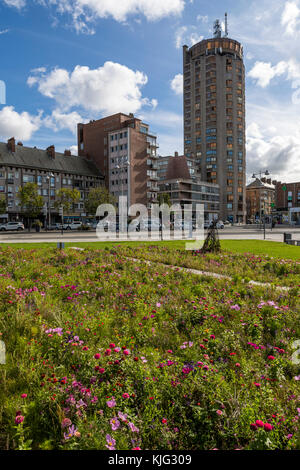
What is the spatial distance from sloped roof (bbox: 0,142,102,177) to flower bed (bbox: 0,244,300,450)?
7283 centimetres

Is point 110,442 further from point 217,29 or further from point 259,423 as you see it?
point 217,29

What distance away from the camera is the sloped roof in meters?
70.2

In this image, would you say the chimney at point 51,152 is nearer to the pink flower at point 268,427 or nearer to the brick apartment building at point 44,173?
the brick apartment building at point 44,173

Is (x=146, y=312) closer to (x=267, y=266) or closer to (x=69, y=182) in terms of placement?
(x=267, y=266)

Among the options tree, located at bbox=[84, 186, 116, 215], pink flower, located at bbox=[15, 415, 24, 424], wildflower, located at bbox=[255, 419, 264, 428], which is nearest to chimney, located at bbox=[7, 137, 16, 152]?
tree, located at bbox=[84, 186, 116, 215]

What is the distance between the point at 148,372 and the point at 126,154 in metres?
79.7

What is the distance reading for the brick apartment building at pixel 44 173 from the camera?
225 feet

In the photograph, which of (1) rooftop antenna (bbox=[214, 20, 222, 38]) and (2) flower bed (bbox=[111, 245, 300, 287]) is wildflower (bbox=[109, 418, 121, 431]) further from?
(1) rooftop antenna (bbox=[214, 20, 222, 38])

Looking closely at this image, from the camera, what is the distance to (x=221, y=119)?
347 feet

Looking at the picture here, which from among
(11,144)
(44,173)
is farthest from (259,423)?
(11,144)

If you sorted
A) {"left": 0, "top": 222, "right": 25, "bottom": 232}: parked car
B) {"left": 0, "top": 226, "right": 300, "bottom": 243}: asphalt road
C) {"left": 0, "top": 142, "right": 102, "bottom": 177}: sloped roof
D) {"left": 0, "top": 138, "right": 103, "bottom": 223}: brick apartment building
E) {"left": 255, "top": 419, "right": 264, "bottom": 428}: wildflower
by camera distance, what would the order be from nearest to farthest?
{"left": 255, "top": 419, "right": 264, "bottom": 428}: wildflower, {"left": 0, "top": 226, "right": 300, "bottom": 243}: asphalt road, {"left": 0, "top": 222, "right": 25, "bottom": 232}: parked car, {"left": 0, "top": 138, "right": 103, "bottom": 223}: brick apartment building, {"left": 0, "top": 142, "right": 102, "bottom": 177}: sloped roof

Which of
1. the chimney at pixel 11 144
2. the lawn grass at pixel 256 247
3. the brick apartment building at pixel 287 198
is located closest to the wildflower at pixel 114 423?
the lawn grass at pixel 256 247

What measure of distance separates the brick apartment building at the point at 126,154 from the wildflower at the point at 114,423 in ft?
248
